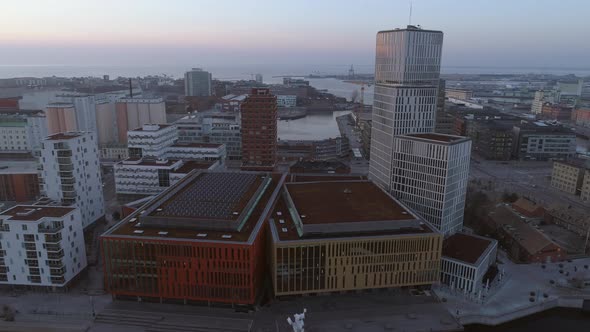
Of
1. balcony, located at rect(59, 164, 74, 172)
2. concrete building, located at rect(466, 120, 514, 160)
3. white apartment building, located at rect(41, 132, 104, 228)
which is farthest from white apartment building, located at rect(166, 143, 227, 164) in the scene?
concrete building, located at rect(466, 120, 514, 160)

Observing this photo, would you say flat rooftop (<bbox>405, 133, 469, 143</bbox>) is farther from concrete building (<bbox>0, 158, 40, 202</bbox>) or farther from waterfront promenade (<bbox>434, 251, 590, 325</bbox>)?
concrete building (<bbox>0, 158, 40, 202</bbox>)

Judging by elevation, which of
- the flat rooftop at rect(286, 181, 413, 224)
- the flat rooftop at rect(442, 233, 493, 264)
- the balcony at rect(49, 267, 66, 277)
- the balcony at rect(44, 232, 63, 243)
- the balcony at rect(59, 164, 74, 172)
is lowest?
the balcony at rect(49, 267, 66, 277)

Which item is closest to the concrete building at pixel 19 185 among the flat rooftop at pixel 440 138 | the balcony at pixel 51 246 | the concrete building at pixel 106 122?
the balcony at pixel 51 246

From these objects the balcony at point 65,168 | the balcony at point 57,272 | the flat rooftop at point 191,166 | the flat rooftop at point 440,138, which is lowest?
the balcony at point 57,272

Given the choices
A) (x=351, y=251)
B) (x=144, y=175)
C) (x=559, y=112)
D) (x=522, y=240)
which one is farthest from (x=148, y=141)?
(x=559, y=112)

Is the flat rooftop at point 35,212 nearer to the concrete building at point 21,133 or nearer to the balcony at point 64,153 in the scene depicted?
the balcony at point 64,153

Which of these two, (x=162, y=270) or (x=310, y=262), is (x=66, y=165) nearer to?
(x=162, y=270)
